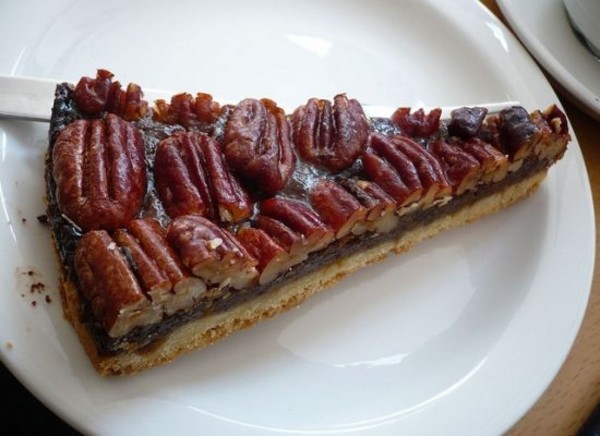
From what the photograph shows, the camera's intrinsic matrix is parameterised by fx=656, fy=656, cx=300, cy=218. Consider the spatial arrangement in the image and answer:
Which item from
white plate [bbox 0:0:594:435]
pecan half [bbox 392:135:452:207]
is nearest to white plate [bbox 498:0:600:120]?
white plate [bbox 0:0:594:435]

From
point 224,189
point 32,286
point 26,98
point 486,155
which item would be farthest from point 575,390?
point 26,98

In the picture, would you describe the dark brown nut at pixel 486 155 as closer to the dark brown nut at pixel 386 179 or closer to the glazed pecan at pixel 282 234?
the dark brown nut at pixel 386 179

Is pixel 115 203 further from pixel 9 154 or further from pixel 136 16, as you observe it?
pixel 136 16

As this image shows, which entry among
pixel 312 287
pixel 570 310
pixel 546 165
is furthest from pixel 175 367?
pixel 546 165

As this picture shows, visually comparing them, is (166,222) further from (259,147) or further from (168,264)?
(259,147)

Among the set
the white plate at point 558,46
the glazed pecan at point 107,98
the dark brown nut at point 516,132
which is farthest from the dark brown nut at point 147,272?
the white plate at point 558,46

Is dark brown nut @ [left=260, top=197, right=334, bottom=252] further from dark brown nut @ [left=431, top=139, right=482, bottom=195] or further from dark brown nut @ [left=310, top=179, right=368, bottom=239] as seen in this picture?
dark brown nut @ [left=431, top=139, right=482, bottom=195]
